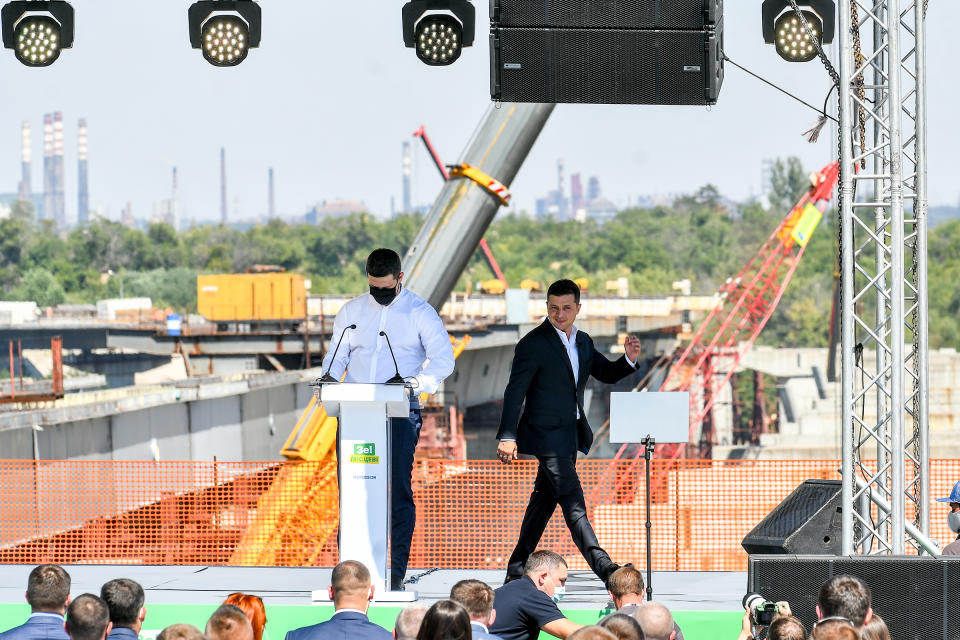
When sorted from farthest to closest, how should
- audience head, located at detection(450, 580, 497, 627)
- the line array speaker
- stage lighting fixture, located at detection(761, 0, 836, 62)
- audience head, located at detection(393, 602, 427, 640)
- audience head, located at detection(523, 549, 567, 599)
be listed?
stage lighting fixture, located at detection(761, 0, 836, 62) → the line array speaker → audience head, located at detection(523, 549, 567, 599) → audience head, located at detection(450, 580, 497, 627) → audience head, located at detection(393, 602, 427, 640)

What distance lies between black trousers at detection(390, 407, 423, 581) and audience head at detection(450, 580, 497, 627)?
226cm

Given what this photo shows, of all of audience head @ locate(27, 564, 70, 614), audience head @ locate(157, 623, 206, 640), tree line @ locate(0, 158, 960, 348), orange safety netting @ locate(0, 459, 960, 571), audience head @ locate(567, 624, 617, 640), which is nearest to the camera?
audience head @ locate(567, 624, 617, 640)

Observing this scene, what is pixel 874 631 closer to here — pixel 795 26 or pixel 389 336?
pixel 389 336

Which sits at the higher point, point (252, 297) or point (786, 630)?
point (252, 297)

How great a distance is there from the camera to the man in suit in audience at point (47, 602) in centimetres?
649

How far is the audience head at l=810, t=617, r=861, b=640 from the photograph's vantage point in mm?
5566

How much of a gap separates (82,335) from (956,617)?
7771 cm

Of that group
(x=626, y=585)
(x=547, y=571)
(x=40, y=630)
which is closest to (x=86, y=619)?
(x=40, y=630)

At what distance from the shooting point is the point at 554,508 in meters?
8.84

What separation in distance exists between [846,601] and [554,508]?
2.70 metres

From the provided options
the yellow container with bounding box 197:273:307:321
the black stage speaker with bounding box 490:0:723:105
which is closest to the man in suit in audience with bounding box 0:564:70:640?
the black stage speaker with bounding box 490:0:723:105

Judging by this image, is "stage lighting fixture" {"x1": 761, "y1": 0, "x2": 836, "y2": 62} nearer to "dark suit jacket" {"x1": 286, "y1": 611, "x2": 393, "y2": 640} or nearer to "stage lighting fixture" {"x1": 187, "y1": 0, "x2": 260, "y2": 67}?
"stage lighting fixture" {"x1": 187, "y1": 0, "x2": 260, "y2": 67}

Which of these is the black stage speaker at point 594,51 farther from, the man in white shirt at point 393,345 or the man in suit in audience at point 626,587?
the man in suit in audience at point 626,587

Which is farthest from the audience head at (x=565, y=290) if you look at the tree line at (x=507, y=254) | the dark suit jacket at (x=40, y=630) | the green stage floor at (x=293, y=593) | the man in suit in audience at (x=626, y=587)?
the tree line at (x=507, y=254)
